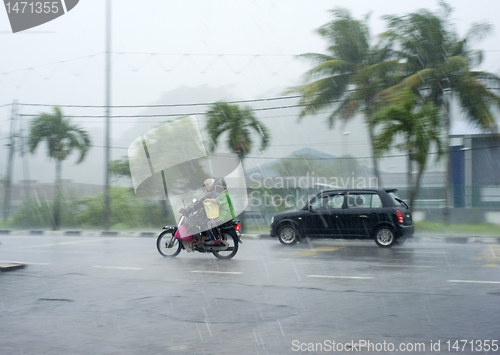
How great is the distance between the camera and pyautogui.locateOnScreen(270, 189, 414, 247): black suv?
13297mm

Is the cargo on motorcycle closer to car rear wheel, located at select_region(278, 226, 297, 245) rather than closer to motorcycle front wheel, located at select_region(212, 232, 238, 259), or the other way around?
motorcycle front wheel, located at select_region(212, 232, 238, 259)

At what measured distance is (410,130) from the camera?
18.2 m

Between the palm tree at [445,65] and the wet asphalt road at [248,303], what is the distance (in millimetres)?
10245

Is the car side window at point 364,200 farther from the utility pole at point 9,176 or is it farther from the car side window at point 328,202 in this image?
the utility pole at point 9,176

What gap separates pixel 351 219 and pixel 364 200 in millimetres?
616

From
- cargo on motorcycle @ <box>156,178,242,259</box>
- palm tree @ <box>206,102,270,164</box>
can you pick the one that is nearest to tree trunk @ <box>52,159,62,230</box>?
palm tree @ <box>206,102,270,164</box>

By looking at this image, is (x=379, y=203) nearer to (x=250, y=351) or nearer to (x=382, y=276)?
(x=382, y=276)

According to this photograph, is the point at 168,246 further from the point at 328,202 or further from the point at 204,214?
the point at 328,202

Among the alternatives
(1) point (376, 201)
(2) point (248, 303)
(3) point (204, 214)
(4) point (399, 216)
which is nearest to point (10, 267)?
(3) point (204, 214)

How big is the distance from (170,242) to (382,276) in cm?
513

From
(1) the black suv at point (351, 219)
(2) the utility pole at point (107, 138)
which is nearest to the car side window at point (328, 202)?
(1) the black suv at point (351, 219)

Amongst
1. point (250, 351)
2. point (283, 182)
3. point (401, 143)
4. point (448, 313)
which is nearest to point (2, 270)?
point (250, 351)

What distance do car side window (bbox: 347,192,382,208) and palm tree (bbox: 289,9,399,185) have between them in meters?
8.09

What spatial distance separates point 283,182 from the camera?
2578cm
